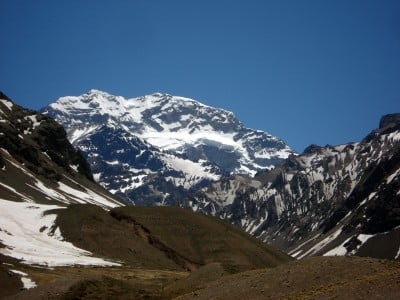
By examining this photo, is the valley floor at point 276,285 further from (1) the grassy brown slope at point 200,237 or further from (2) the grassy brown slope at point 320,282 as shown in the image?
(1) the grassy brown slope at point 200,237

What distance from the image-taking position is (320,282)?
165 ft

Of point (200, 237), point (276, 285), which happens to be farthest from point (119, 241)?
point (276, 285)

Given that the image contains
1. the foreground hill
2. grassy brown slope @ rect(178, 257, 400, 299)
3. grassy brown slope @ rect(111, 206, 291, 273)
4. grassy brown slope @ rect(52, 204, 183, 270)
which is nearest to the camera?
grassy brown slope @ rect(178, 257, 400, 299)

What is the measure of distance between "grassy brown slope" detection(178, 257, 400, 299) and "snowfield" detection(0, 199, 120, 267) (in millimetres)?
64600

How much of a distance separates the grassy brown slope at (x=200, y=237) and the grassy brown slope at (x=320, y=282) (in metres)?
88.0

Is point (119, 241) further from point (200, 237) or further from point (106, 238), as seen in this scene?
point (200, 237)

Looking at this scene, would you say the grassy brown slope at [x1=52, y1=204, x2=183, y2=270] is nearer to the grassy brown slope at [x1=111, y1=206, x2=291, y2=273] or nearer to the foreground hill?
the foreground hill

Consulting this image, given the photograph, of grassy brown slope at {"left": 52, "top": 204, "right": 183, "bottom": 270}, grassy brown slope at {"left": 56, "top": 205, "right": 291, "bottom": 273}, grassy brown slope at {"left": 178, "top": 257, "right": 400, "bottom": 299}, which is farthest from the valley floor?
grassy brown slope at {"left": 56, "top": 205, "right": 291, "bottom": 273}

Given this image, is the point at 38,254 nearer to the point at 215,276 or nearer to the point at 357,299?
the point at 215,276

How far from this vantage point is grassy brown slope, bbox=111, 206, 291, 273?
490 ft

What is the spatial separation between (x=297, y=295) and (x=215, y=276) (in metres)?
26.1

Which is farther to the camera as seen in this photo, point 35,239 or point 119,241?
point 119,241

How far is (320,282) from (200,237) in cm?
10842

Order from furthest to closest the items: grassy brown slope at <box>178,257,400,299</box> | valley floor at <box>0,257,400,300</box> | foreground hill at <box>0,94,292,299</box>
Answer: foreground hill at <box>0,94,292,299</box> < valley floor at <box>0,257,400,300</box> < grassy brown slope at <box>178,257,400,299</box>
